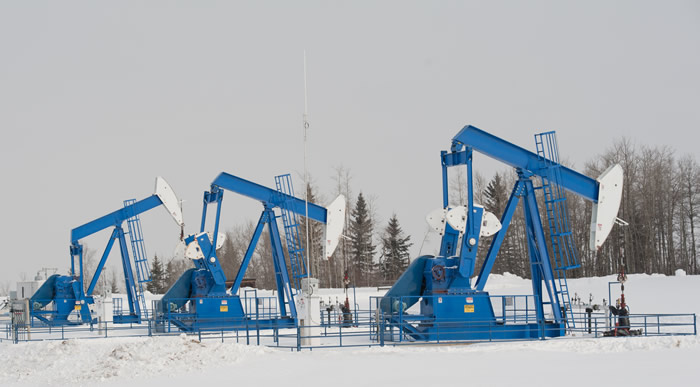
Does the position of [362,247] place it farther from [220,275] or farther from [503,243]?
[220,275]

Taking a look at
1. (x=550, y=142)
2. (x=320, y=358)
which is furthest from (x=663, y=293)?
(x=320, y=358)

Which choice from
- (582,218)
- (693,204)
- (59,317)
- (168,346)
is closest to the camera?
(168,346)

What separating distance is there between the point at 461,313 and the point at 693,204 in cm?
3778

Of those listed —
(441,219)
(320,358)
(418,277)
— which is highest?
(441,219)

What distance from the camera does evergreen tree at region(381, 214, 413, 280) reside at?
220 feet

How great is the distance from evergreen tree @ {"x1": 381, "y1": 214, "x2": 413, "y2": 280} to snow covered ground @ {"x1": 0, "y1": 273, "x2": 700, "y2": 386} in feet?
157

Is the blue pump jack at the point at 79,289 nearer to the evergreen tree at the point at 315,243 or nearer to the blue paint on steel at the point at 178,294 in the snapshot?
the blue paint on steel at the point at 178,294

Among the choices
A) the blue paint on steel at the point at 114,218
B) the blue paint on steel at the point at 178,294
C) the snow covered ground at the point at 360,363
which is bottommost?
the snow covered ground at the point at 360,363

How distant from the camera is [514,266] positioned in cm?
6231

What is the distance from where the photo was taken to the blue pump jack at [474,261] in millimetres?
19594

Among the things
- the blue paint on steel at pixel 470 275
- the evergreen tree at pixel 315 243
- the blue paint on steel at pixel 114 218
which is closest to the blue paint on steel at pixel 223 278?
the blue paint on steel at pixel 114 218

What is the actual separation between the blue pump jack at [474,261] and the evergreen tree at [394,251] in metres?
46.1

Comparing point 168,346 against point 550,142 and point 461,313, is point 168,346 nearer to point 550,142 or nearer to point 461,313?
point 461,313

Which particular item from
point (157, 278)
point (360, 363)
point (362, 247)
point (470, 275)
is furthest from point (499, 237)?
point (157, 278)
